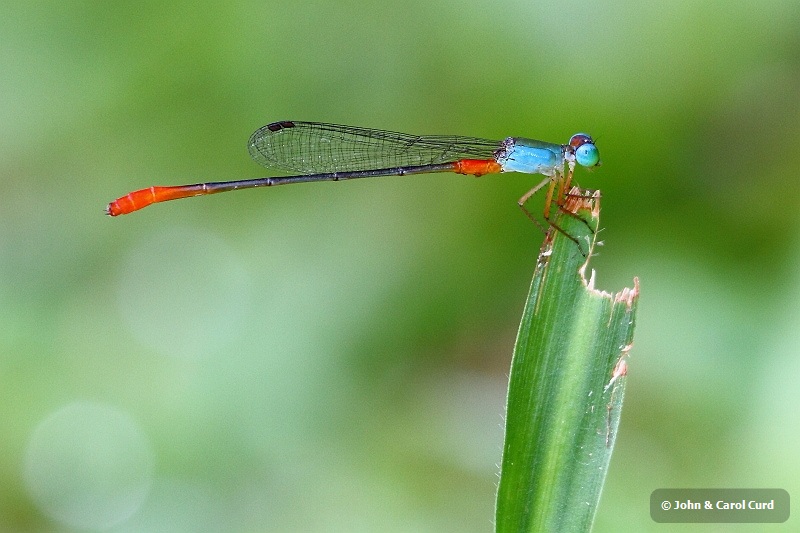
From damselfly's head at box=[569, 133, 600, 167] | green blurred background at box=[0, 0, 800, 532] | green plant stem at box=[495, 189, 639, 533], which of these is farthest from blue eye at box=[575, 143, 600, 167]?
green plant stem at box=[495, 189, 639, 533]

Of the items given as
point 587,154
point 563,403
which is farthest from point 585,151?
point 563,403

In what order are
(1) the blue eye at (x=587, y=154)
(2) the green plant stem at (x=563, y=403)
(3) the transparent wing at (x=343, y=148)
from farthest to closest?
(3) the transparent wing at (x=343, y=148), (1) the blue eye at (x=587, y=154), (2) the green plant stem at (x=563, y=403)

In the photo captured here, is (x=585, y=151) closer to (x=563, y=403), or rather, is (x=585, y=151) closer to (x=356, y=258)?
(x=356, y=258)

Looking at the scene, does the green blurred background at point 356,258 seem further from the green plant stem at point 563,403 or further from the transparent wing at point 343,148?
the green plant stem at point 563,403

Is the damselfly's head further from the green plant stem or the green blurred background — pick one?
the green plant stem

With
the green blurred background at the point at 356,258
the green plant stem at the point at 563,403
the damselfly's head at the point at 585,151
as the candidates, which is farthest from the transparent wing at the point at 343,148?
the green plant stem at the point at 563,403
